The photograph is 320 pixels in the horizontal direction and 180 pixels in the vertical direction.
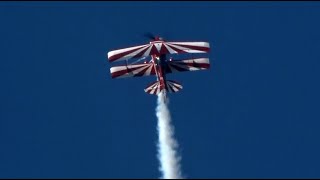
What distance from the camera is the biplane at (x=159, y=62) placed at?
403 ft

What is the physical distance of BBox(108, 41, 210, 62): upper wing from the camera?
122688 mm

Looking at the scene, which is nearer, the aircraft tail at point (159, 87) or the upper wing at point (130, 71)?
the aircraft tail at point (159, 87)

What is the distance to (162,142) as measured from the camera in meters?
123

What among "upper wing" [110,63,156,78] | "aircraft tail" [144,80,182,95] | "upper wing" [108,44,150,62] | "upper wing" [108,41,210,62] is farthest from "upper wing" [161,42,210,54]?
"aircraft tail" [144,80,182,95]

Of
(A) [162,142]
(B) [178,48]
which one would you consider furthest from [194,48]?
(A) [162,142]

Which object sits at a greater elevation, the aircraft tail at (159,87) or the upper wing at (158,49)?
the upper wing at (158,49)

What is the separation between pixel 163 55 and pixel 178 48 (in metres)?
1.73

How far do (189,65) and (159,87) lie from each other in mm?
4796

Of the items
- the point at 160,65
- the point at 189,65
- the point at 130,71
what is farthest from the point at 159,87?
the point at 189,65

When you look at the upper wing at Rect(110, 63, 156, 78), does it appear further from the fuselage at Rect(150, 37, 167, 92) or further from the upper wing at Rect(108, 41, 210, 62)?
the upper wing at Rect(108, 41, 210, 62)

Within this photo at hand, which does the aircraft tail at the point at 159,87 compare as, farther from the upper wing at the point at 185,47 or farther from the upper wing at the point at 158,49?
the upper wing at the point at 185,47

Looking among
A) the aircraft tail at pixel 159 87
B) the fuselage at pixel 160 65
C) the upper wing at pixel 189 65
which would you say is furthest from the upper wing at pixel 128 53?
the aircraft tail at pixel 159 87

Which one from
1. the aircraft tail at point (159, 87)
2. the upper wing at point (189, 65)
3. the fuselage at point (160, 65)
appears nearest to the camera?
the aircraft tail at point (159, 87)

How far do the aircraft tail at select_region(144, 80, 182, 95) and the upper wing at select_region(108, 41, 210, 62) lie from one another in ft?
10.1
